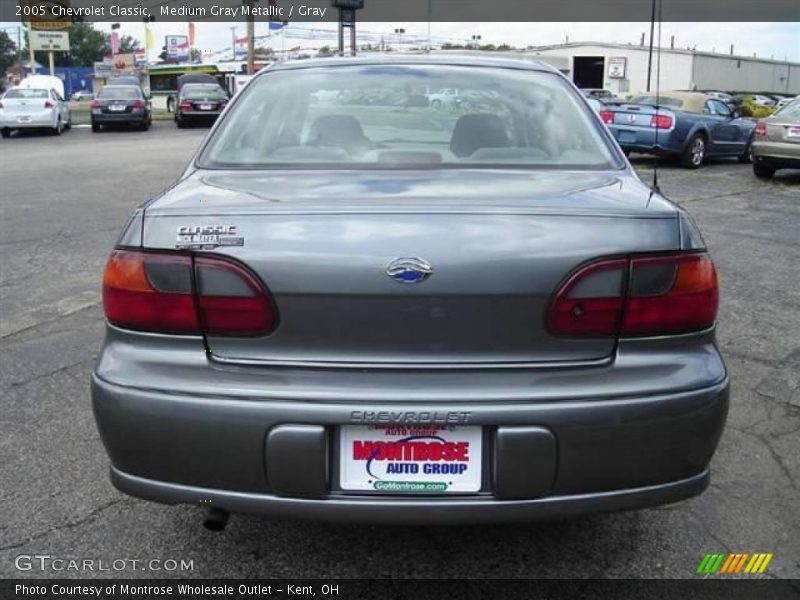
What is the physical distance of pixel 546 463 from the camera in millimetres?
2096

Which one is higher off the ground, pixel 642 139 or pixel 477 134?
pixel 477 134

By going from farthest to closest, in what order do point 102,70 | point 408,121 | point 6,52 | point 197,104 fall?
1. point 6,52
2. point 102,70
3. point 197,104
4. point 408,121

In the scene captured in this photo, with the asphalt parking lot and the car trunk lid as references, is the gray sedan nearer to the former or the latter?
the car trunk lid

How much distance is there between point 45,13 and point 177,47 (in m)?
51.2

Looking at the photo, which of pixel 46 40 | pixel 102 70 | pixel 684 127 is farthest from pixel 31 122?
pixel 102 70

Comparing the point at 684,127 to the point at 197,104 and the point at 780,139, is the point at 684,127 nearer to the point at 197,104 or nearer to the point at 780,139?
the point at 780,139

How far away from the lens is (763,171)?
44.1 feet

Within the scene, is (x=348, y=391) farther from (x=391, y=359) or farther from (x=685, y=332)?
(x=685, y=332)

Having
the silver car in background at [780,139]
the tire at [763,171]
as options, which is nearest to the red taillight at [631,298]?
the silver car in background at [780,139]

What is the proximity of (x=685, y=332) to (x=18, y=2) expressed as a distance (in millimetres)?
45360

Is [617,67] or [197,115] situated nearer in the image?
[197,115]

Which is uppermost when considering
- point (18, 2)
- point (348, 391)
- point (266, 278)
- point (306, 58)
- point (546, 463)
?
point (18, 2)

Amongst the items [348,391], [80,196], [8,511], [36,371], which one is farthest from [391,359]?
[80,196]

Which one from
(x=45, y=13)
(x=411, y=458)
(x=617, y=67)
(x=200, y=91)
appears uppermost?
(x=45, y=13)
